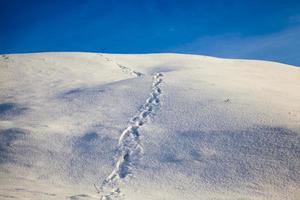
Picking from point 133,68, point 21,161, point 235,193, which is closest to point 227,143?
point 235,193

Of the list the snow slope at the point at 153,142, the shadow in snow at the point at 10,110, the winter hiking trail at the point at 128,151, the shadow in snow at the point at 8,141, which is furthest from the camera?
the shadow in snow at the point at 10,110

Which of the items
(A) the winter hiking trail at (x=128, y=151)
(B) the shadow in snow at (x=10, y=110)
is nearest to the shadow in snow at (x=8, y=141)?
(B) the shadow in snow at (x=10, y=110)

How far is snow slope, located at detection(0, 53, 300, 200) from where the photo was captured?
30.8 feet

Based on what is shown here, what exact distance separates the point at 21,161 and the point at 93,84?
34.6ft

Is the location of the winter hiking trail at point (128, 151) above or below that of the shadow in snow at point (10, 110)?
below

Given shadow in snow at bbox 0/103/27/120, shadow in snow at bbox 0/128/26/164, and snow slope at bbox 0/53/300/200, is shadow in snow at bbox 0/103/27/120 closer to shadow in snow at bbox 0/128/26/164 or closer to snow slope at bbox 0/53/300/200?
snow slope at bbox 0/53/300/200

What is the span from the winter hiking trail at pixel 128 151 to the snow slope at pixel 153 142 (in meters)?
0.04

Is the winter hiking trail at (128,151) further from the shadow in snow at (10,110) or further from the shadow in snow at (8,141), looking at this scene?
the shadow in snow at (10,110)

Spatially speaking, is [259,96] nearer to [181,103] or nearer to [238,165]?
[181,103]

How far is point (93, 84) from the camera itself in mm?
21359

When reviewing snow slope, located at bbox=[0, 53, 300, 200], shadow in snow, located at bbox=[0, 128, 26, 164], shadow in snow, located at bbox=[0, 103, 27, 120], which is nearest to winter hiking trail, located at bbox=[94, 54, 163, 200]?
snow slope, located at bbox=[0, 53, 300, 200]

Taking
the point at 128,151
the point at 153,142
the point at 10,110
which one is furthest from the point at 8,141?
the point at 153,142

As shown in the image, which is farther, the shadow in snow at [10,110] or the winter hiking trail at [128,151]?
the shadow in snow at [10,110]

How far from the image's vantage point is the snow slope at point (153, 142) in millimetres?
9398
